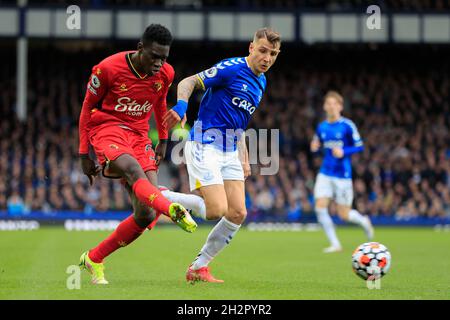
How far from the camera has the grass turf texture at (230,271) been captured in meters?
7.66

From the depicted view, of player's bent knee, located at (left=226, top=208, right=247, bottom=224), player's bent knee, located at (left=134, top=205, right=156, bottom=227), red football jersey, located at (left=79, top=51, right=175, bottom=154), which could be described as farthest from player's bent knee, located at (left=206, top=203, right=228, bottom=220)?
red football jersey, located at (left=79, top=51, right=175, bottom=154)

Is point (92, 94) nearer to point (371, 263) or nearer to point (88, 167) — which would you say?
point (88, 167)

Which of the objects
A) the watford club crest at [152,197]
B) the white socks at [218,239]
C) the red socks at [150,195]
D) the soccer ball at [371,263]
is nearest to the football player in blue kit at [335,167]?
the soccer ball at [371,263]

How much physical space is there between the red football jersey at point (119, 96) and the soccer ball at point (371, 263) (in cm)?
261

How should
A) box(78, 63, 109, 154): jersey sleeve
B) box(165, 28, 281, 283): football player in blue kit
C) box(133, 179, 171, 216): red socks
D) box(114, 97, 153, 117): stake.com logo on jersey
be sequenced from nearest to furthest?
box(133, 179, 171, 216): red socks
box(78, 63, 109, 154): jersey sleeve
box(114, 97, 153, 117): stake.com logo on jersey
box(165, 28, 281, 283): football player in blue kit

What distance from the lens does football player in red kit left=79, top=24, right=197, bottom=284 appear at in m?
8.10

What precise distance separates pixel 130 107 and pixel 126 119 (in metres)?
0.13

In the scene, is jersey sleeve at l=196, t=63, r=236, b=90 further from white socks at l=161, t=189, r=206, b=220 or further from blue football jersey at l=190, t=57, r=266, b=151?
white socks at l=161, t=189, r=206, b=220

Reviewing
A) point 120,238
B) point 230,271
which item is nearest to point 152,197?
point 120,238

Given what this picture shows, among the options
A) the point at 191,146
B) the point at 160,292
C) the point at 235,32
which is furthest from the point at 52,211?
the point at 160,292

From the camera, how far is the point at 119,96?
8383 mm

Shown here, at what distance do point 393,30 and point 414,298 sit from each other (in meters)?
26.4

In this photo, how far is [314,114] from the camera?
3291cm

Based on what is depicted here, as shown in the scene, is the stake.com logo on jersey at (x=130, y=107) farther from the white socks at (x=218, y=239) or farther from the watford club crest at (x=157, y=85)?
the white socks at (x=218, y=239)
